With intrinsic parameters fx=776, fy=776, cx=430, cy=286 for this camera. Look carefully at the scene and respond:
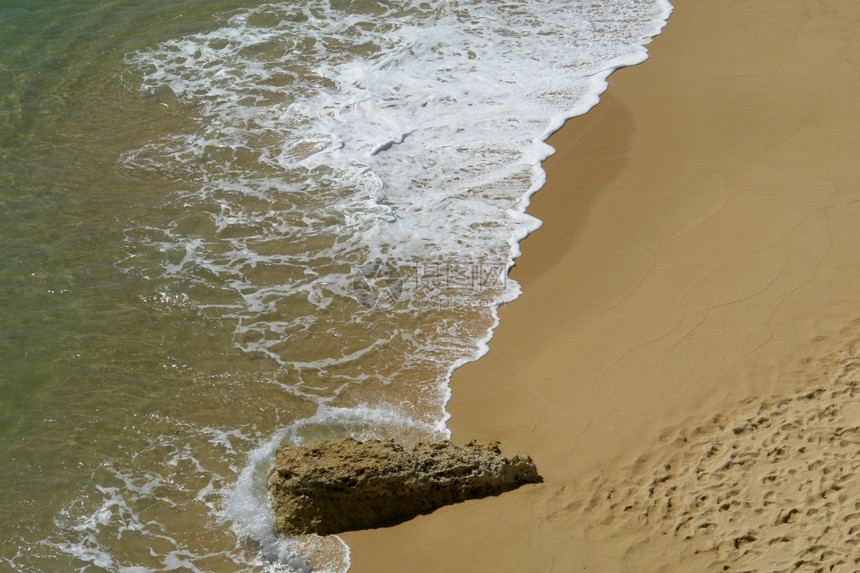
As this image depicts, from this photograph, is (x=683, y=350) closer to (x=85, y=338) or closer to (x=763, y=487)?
(x=763, y=487)

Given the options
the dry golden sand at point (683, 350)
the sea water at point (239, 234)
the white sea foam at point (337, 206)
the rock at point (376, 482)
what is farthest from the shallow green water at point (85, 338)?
the dry golden sand at point (683, 350)

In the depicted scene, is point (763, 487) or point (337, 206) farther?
point (337, 206)

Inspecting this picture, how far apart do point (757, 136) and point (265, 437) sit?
22.0ft

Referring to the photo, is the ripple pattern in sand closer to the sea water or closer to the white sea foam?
the white sea foam

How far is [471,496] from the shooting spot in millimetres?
5754

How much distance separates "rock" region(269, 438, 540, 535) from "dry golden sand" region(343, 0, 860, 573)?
0.13m

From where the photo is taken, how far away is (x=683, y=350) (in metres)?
6.66

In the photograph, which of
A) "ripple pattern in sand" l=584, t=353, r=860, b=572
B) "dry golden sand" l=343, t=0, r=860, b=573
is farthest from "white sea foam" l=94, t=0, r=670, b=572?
"ripple pattern in sand" l=584, t=353, r=860, b=572

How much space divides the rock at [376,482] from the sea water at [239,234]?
0.67ft

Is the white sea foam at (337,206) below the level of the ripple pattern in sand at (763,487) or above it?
above

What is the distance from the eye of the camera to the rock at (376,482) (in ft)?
18.4

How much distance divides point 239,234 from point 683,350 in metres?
4.94

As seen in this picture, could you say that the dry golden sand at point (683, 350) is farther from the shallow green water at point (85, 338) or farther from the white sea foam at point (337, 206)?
the shallow green water at point (85, 338)

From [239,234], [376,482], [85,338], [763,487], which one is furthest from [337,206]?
[763,487]
